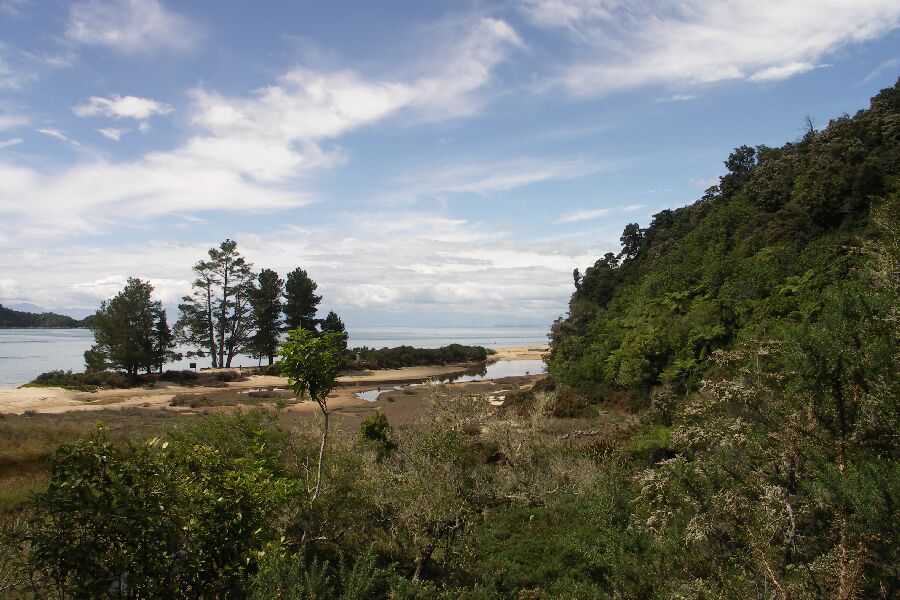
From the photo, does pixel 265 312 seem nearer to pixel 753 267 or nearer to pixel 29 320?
pixel 753 267

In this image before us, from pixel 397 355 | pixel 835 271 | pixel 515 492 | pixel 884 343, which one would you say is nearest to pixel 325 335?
pixel 884 343

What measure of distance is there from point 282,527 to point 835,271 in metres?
19.9

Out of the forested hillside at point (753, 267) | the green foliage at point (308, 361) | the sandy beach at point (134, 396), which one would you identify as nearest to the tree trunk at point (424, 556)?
the green foliage at point (308, 361)

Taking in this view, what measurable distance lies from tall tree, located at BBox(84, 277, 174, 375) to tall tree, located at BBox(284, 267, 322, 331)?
10.6 m

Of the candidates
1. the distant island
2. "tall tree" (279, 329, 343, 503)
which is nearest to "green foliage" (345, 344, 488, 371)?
"tall tree" (279, 329, 343, 503)

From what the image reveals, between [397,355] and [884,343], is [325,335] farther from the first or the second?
[397,355]

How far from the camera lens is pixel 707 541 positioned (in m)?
7.48

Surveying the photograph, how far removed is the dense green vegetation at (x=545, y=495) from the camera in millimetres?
4207

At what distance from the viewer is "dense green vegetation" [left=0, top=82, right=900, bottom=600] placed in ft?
13.8

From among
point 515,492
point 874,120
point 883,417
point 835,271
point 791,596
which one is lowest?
point 515,492

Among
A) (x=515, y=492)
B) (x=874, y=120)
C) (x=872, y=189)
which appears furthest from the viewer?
(x=874, y=120)

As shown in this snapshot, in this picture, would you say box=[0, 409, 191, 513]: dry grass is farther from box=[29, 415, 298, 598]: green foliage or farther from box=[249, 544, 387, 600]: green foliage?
box=[29, 415, 298, 598]: green foliage

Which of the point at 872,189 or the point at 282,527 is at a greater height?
the point at 872,189

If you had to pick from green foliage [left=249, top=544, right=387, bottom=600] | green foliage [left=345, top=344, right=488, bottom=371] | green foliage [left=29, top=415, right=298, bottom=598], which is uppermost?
green foliage [left=29, top=415, right=298, bottom=598]
